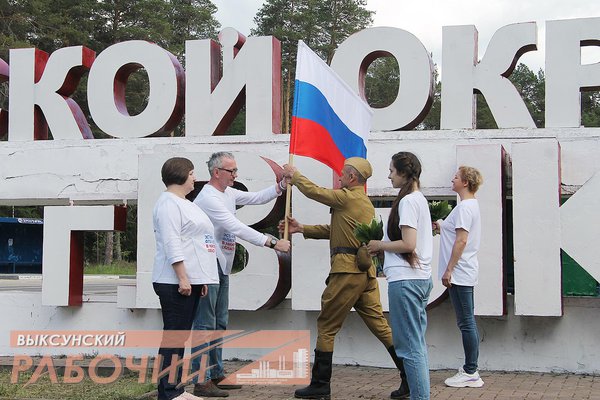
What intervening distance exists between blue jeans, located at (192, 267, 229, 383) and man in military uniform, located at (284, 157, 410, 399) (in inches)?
28.1

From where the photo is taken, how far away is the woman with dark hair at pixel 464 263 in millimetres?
6445

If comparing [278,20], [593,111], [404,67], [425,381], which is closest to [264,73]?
[404,67]

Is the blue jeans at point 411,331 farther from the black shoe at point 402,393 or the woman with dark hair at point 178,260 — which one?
the woman with dark hair at point 178,260

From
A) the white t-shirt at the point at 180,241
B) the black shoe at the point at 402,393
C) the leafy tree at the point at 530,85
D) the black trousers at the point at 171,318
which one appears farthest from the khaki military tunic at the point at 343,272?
the leafy tree at the point at 530,85

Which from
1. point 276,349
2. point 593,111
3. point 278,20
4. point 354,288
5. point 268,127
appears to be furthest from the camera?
point 593,111

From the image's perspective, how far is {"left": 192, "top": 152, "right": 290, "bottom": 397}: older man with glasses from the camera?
6051 millimetres

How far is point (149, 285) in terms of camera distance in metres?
8.16

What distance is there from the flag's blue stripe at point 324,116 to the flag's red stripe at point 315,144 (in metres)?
0.04

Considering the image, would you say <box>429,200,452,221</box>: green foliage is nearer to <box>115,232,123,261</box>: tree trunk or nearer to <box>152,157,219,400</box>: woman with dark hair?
<box>152,157,219,400</box>: woman with dark hair

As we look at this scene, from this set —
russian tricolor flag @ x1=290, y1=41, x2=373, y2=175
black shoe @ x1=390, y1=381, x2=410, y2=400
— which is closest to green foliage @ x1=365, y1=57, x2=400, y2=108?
→ russian tricolor flag @ x1=290, y1=41, x2=373, y2=175

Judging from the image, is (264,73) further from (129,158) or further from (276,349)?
(276,349)

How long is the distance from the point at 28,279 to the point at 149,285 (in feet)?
64.7

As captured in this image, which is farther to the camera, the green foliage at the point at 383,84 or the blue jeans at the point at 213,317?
the green foliage at the point at 383,84

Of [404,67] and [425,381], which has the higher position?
[404,67]
